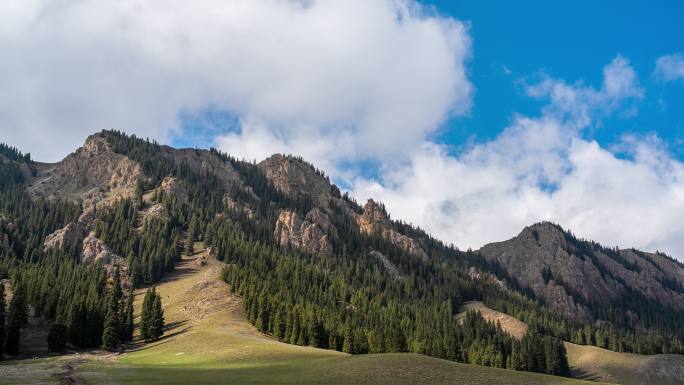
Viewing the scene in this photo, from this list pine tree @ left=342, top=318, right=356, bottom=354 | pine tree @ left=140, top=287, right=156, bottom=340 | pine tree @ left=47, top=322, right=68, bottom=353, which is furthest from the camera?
pine tree @ left=140, top=287, right=156, bottom=340

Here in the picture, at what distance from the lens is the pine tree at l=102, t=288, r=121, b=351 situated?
10850 centimetres

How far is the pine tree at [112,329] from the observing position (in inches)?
4272

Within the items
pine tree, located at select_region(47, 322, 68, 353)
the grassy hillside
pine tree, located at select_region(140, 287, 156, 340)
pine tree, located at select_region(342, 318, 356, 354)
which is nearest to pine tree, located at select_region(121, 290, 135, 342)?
pine tree, located at select_region(140, 287, 156, 340)

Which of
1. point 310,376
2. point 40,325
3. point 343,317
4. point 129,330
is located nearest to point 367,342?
point 343,317

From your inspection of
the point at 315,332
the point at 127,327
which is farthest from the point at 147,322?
the point at 315,332

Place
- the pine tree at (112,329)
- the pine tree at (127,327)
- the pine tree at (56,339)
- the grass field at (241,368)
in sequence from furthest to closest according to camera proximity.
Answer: the pine tree at (127,327) < the pine tree at (112,329) < the pine tree at (56,339) < the grass field at (241,368)

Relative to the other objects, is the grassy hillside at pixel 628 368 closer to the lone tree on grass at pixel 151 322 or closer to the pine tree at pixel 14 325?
the lone tree on grass at pixel 151 322

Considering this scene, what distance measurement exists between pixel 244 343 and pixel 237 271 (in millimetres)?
78403

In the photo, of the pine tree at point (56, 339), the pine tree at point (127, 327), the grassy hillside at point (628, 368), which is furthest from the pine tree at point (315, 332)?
the grassy hillside at point (628, 368)

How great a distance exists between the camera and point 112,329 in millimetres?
109562

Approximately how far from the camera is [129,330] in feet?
396

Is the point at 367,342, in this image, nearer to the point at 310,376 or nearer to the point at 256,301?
the point at 256,301

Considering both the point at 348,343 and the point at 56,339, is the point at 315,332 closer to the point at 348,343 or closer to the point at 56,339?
Answer: the point at 348,343

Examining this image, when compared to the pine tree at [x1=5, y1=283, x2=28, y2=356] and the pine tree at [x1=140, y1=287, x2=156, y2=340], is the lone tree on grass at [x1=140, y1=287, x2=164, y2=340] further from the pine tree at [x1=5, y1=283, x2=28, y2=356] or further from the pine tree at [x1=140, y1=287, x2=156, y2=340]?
the pine tree at [x1=5, y1=283, x2=28, y2=356]
